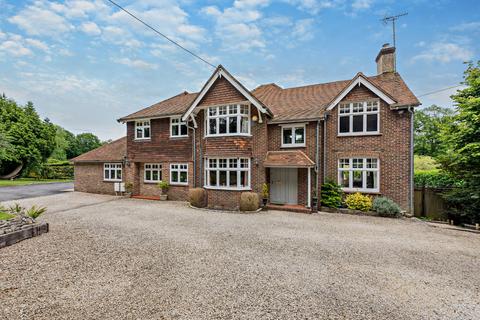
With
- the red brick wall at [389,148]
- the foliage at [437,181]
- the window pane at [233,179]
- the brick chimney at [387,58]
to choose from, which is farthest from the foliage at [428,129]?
the window pane at [233,179]

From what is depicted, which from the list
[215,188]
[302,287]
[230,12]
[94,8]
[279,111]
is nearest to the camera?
[302,287]

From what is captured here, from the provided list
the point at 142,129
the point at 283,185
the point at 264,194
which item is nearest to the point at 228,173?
the point at 264,194

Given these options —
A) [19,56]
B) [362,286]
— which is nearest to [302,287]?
[362,286]

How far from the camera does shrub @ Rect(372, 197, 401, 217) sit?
36.6 feet

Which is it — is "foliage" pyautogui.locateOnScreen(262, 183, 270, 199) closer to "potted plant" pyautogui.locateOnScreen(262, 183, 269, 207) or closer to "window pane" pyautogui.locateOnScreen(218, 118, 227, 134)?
"potted plant" pyautogui.locateOnScreen(262, 183, 269, 207)

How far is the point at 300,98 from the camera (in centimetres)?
1636

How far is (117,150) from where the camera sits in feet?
63.5

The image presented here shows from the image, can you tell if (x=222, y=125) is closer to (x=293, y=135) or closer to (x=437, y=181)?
(x=293, y=135)

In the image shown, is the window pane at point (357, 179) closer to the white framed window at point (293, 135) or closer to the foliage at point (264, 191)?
the white framed window at point (293, 135)

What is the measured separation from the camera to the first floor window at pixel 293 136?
13.5 m

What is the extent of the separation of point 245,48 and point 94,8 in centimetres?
840

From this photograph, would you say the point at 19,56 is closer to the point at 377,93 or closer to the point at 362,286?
the point at 362,286

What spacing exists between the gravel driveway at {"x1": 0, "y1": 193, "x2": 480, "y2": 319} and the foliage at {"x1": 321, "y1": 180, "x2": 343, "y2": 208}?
10.1ft

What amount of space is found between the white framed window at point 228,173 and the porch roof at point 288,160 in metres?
1.35
